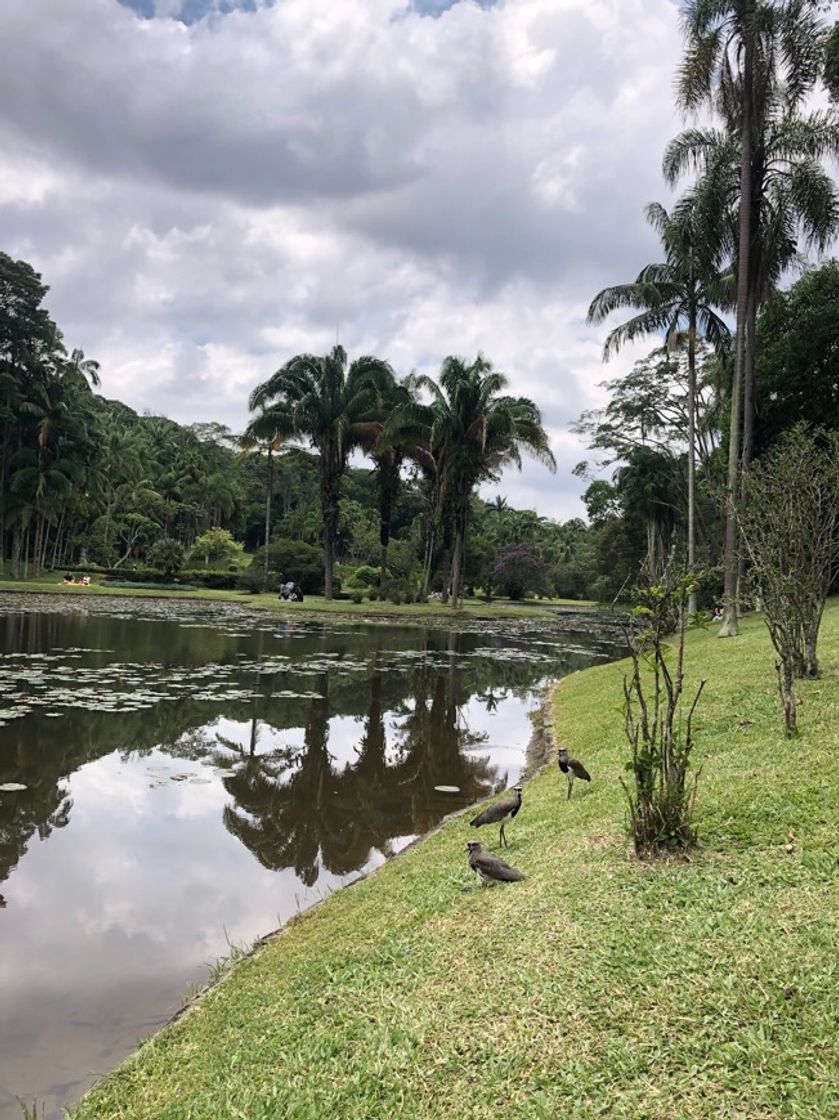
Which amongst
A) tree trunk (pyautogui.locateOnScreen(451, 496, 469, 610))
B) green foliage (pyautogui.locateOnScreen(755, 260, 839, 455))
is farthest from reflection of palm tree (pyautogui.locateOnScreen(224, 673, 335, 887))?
tree trunk (pyautogui.locateOnScreen(451, 496, 469, 610))

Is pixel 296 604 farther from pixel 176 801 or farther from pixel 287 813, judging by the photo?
pixel 287 813

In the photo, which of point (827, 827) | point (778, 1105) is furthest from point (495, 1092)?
point (827, 827)

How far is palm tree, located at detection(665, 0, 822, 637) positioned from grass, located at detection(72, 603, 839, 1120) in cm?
1367

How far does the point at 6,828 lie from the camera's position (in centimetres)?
675

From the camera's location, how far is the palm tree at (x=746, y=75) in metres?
17.1

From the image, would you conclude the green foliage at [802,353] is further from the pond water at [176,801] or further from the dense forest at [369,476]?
the pond water at [176,801]

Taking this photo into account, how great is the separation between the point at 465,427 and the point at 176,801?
31101mm

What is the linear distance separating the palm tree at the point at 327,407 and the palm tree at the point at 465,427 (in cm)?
248

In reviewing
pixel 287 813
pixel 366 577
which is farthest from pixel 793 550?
pixel 366 577

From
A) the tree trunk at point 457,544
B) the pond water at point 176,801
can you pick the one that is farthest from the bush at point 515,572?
the pond water at point 176,801

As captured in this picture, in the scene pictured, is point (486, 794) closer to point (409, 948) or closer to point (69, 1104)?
point (409, 948)

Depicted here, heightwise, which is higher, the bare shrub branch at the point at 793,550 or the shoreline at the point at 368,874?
the bare shrub branch at the point at 793,550

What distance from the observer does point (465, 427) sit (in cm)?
3731

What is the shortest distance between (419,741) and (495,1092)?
860cm
